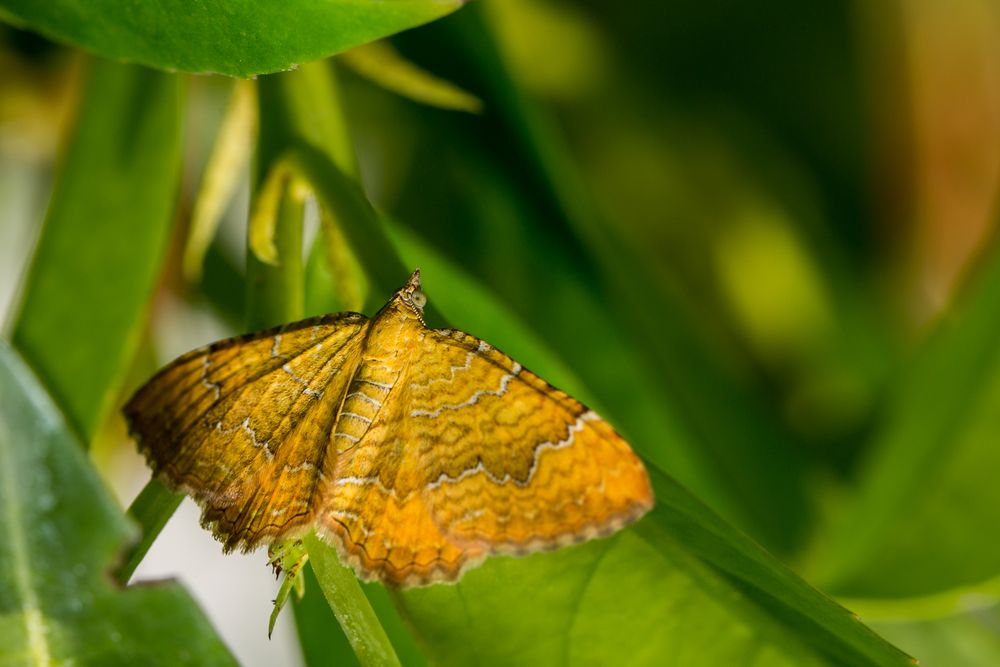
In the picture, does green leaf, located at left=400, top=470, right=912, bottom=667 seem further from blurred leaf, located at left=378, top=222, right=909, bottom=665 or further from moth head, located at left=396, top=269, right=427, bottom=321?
moth head, located at left=396, top=269, right=427, bottom=321

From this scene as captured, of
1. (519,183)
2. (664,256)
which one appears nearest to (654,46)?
(664,256)

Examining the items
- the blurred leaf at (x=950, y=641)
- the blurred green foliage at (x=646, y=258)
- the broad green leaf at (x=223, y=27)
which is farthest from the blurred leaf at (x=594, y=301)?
the broad green leaf at (x=223, y=27)

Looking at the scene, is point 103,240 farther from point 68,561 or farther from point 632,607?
point 632,607

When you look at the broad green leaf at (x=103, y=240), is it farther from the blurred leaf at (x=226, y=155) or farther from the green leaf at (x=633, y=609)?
the green leaf at (x=633, y=609)

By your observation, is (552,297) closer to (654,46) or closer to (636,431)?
(636,431)

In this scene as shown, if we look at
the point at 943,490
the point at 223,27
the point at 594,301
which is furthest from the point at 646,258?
the point at 223,27
